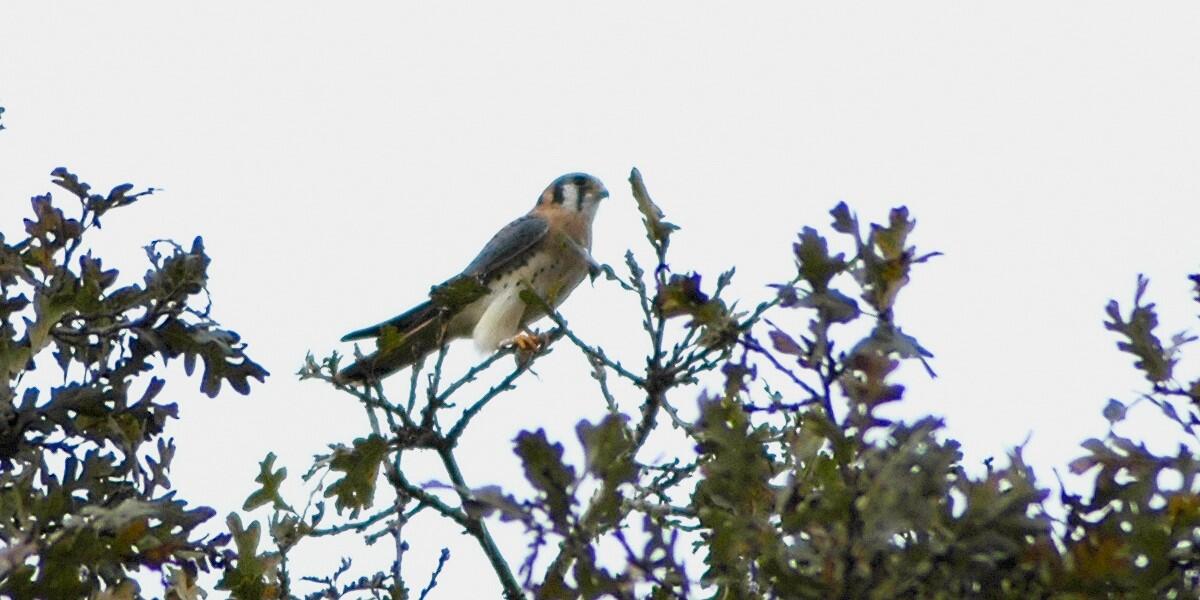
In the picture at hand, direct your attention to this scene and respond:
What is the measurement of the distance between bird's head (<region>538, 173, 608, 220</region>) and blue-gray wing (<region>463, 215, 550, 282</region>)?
1.42 feet

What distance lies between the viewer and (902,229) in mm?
1942

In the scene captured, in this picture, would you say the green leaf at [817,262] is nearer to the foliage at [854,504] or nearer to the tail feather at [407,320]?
the foliage at [854,504]

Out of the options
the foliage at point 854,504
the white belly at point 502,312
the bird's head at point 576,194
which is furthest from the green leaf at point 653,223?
the bird's head at point 576,194

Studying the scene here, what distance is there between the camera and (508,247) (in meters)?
6.32

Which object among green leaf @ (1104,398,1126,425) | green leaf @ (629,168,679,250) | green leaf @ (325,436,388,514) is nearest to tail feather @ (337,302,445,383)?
green leaf @ (325,436,388,514)

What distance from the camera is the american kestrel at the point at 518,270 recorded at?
5227 millimetres

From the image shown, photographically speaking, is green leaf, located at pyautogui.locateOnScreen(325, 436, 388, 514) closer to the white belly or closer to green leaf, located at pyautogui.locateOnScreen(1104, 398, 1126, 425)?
green leaf, located at pyautogui.locateOnScreen(1104, 398, 1126, 425)

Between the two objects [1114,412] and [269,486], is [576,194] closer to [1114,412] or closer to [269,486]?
[269,486]

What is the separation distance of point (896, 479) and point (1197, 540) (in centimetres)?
41

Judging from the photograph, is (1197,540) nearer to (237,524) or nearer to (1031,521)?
(1031,521)

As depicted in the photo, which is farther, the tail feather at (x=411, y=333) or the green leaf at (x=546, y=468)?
the tail feather at (x=411, y=333)

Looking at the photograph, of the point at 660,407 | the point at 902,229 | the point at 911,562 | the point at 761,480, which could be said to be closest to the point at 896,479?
the point at 911,562

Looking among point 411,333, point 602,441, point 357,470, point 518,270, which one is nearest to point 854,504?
point 602,441

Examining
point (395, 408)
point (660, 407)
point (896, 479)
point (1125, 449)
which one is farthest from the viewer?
point (395, 408)
